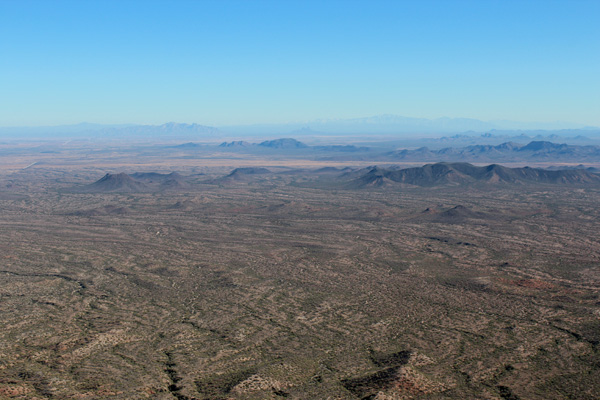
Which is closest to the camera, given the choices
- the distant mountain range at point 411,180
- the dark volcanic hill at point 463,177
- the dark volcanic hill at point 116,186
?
the dark volcanic hill at point 116,186

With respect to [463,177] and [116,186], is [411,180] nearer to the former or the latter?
[463,177]

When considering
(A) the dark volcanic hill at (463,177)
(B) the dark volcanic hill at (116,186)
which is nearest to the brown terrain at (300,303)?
(B) the dark volcanic hill at (116,186)

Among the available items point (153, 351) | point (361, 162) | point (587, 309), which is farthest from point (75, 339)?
point (361, 162)

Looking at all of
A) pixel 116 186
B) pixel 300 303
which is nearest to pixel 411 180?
pixel 116 186

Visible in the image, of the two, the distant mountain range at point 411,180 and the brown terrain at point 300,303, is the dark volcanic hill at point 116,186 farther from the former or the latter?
the brown terrain at point 300,303

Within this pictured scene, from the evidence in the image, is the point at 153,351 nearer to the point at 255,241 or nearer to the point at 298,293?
the point at 298,293

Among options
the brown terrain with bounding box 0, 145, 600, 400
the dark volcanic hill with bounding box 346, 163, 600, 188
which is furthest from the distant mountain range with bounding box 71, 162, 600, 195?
the brown terrain with bounding box 0, 145, 600, 400
